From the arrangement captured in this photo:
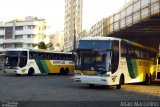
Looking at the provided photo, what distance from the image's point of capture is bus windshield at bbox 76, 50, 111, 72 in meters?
20.9

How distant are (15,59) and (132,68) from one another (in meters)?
14.7

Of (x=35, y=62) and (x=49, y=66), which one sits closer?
(x=35, y=62)

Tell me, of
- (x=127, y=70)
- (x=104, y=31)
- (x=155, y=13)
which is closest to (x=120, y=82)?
(x=127, y=70)

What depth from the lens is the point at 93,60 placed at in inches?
832

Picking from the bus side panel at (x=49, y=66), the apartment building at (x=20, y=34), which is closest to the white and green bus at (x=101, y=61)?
the bus side panel at (x=49, y=66)

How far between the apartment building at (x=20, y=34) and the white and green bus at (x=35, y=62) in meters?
62.8

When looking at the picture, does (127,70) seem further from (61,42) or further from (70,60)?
(61,42)

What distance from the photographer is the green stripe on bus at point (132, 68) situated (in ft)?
79.2

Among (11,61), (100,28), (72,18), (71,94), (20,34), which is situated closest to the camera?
(71,94)

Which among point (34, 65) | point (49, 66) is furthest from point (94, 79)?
point (49, 66)

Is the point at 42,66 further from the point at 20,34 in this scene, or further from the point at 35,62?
the point at 20,34

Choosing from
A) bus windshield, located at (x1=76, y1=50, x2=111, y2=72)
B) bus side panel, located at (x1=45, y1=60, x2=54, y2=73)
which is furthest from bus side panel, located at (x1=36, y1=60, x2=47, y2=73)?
bus windshield, located at (x1=76, y1=50, x2=111, y2=72)

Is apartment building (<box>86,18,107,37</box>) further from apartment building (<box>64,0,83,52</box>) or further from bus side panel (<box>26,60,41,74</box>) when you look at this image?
apartment building (<box>64,0,83,52</box>)

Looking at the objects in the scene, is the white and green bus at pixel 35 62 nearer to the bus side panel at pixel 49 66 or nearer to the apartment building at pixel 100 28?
the bus side panel at pixel 49 66
